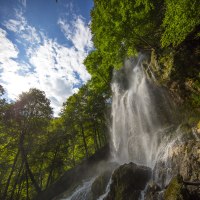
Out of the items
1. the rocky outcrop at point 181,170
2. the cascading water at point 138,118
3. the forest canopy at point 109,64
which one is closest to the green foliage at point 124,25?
the forest canopy at point 109,64

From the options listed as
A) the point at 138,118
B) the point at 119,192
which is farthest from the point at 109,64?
the point at 119,192

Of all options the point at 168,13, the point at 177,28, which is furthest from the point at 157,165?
the point at 168,13

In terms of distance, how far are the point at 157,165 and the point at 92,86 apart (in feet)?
51.1

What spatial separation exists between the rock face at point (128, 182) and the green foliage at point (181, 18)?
9.04 meters

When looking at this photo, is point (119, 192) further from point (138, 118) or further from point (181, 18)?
point (181, 18)

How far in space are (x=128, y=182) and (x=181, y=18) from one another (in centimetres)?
1088

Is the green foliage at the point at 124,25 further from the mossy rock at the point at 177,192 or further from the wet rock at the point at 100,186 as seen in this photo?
the mossy rock at the point at 177,192

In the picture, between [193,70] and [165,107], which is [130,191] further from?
[193,70]

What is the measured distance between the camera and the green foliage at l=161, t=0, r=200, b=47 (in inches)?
455

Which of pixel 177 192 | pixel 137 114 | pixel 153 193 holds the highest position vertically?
pixel 137 114

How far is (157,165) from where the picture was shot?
12.5 meters

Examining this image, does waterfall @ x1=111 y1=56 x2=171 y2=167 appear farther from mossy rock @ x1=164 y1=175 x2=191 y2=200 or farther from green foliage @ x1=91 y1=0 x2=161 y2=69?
mossy rock @ x1=164 y1=175 x2=191 y2=200

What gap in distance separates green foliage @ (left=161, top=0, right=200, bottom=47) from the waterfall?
5106mm

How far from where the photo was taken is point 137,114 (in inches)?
736
